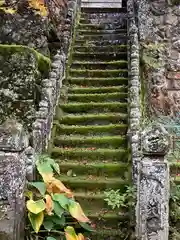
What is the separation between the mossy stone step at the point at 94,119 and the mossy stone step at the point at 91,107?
227 mm

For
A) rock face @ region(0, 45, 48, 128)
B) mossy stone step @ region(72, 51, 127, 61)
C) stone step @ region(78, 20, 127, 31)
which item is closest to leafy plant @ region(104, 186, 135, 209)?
rock face @ region(0, 45, 48, 128)

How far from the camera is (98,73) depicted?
9.51 metres

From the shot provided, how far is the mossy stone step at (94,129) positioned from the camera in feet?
26.0

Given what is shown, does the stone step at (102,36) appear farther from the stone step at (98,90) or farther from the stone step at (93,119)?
the stone step at (93,119)

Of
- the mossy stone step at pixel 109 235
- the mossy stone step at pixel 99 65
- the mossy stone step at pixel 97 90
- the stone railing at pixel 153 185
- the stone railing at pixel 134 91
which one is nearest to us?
the stone railing at pixel 153 185

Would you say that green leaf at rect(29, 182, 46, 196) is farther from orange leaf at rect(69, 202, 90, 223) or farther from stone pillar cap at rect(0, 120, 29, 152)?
stone pillar cap at rect(0, 120, 29, 152)

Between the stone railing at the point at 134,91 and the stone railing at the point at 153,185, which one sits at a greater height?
the stone railing at the point at 134,91

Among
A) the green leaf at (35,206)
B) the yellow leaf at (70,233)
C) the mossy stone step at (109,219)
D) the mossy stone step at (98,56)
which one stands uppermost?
the mossy stone step at (98,56)

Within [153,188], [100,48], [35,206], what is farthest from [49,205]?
[100,48]

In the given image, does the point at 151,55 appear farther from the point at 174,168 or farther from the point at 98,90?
the point at 174,168

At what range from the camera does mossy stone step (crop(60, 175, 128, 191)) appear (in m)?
6.79

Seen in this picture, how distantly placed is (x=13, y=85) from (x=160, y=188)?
2901 millimetres

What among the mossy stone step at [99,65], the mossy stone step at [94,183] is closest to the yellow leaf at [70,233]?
the mossy stone step at [94,183]

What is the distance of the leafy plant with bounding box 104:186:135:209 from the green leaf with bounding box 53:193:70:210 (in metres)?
1.08
